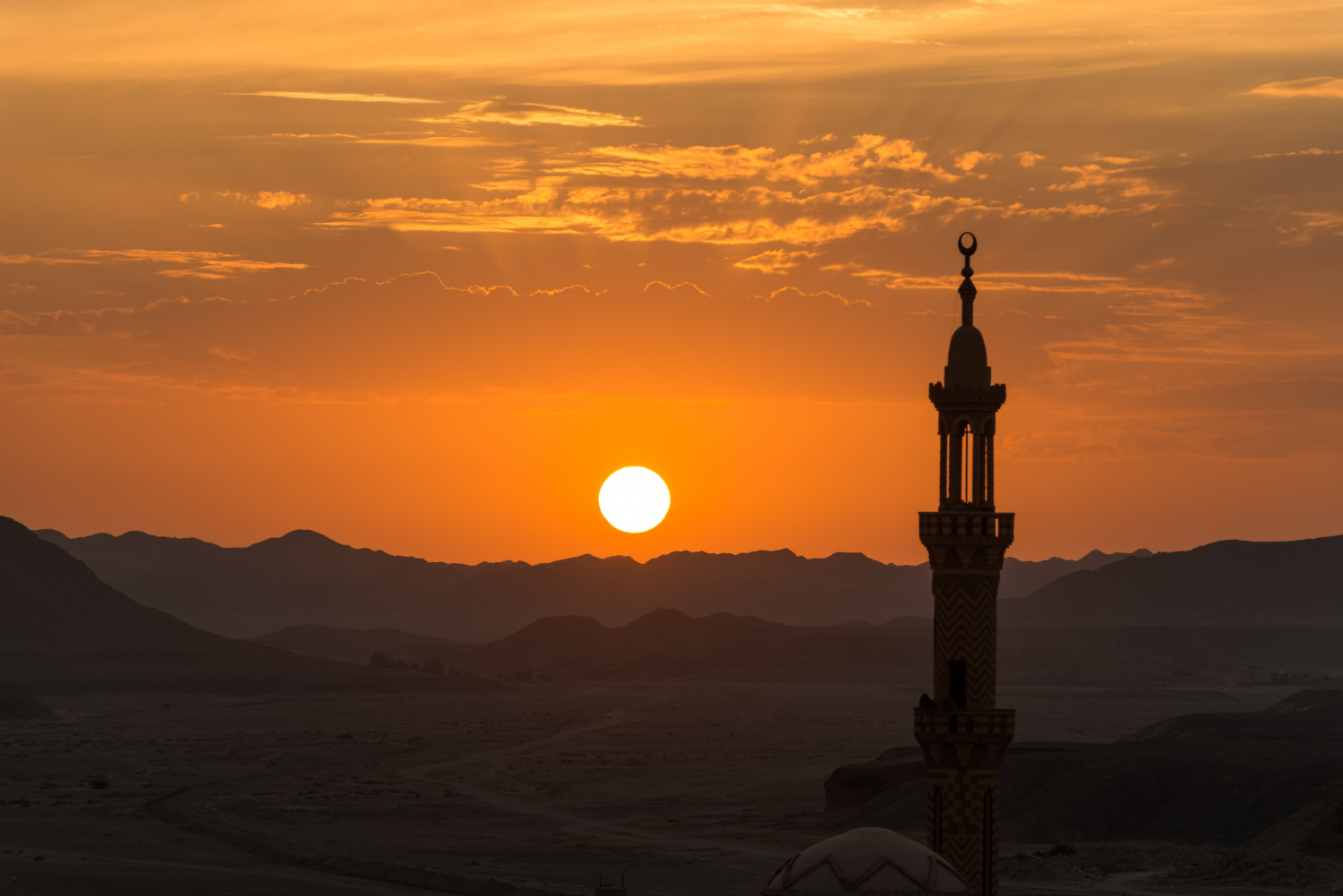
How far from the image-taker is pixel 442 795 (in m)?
76.8

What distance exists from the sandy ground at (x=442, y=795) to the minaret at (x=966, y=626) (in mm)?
18932

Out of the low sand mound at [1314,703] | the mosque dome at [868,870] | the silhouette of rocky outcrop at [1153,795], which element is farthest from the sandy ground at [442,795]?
the mosque dome at [868,870]

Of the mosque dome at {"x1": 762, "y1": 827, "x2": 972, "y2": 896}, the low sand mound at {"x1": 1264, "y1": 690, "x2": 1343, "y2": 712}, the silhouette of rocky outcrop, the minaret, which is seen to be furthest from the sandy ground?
the mosque dome at {"x1": 762, "y1": 827, "x2": 972, "y2": 896}

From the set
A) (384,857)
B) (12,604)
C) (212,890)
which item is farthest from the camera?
(12,604)

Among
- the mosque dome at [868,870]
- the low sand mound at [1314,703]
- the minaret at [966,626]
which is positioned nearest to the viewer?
the mosque dome at [868,870]

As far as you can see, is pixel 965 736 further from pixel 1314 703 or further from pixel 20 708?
pixel 20 708

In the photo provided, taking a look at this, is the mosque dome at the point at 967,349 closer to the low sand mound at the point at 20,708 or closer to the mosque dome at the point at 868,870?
the mosque dome at the point at 868,870

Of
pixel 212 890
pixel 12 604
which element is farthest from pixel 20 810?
pixel 12 604

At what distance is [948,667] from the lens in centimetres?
2953

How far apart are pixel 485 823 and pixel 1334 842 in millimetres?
31098

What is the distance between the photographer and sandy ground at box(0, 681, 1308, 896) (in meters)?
50.1

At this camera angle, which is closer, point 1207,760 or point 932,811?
point 932,811

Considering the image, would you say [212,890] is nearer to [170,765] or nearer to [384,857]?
[384,857]

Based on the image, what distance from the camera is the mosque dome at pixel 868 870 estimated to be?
24.8 metres
